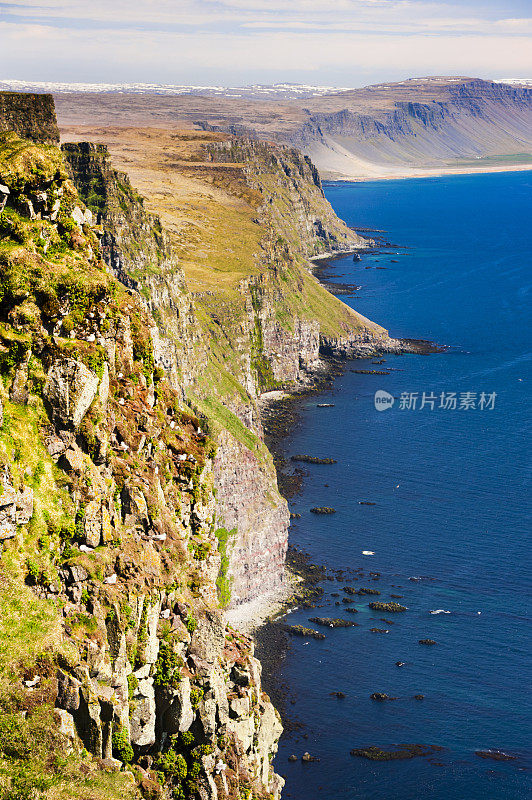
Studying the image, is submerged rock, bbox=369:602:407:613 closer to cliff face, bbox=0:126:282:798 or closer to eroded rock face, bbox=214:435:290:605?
eroded rock face, bbox=214:435:290:605

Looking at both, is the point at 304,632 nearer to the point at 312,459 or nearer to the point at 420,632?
the point at 420,632

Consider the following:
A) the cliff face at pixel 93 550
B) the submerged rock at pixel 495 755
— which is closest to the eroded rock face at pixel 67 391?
the cliff face at pixel 93 550

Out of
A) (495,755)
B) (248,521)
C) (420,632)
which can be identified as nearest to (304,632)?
(420,632)

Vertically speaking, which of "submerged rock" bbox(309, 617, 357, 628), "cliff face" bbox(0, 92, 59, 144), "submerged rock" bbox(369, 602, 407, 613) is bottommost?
"submerged rock" bbox(309, 617, 357, 628)

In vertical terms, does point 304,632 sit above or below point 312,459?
below

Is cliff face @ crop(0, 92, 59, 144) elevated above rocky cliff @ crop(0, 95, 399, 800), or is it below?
above

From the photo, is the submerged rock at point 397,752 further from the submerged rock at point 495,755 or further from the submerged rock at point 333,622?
the submerged rock at point 333,622

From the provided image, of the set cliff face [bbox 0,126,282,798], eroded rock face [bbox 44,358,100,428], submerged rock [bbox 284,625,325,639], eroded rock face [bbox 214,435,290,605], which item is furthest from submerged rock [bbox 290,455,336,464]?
eroded rock face [bbox 44,358,100,428]
